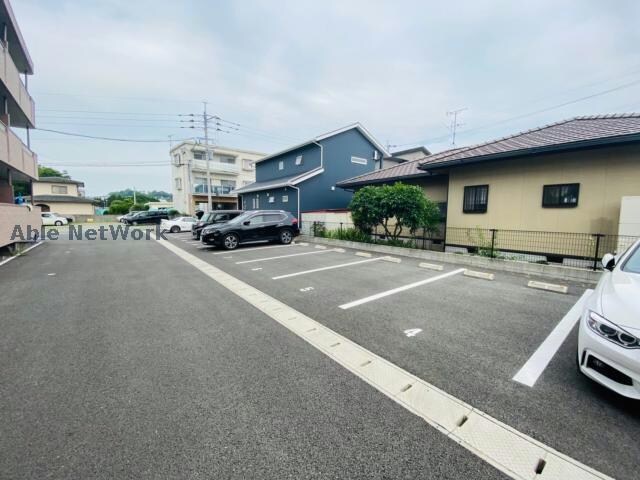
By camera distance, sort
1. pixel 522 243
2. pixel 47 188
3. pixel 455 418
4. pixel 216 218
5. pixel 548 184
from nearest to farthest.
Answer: pixel 455 418
pixel 548 184
pixel 522 243
pixel 216 218
pixel 47 188

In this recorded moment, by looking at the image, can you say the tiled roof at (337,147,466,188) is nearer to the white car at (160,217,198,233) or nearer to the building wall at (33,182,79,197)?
the white car at (160,217,198,233)

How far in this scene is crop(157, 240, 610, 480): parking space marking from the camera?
175cm

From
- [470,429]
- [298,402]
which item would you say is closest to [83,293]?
[298,402]

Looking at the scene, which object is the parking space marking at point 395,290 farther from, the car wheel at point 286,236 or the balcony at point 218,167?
the balcony at point 218,167

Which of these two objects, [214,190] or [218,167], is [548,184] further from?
[218,167]

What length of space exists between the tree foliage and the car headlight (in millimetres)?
7448

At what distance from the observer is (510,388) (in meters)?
2.54

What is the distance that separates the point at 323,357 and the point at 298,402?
758 mm

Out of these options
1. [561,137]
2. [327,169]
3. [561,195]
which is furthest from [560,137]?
[327,169]

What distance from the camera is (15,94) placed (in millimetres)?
9922

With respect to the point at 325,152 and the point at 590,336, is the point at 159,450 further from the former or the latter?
the point at 325,152

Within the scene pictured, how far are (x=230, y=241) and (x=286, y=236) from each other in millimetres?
2441

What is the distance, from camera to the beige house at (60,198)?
34206mm

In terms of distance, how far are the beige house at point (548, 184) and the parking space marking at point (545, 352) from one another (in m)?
3.80
